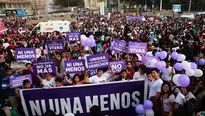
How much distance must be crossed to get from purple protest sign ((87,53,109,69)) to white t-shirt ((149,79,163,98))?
1.64 m

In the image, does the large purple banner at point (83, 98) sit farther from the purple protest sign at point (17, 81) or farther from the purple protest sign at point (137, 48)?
the purple protest sign at point (137, 48)

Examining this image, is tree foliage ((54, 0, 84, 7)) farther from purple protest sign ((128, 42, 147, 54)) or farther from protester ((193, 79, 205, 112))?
protester ((193, 79, 205, 112))

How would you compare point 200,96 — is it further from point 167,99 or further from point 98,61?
point 98,61

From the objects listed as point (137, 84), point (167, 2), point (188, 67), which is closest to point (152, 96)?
point (137, 84)

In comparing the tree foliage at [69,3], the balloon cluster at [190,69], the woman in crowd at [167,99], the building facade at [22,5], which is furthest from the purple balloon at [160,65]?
the tree foliage at [69,3]

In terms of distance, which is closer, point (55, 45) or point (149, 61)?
point (149, 61)

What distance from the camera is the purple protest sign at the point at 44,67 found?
19.1 feet

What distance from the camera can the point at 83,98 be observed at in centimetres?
497

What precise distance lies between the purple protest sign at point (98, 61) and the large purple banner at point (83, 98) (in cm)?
112

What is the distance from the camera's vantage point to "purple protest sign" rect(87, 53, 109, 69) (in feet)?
19.6

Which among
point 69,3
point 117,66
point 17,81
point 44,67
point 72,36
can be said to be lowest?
point 17,81

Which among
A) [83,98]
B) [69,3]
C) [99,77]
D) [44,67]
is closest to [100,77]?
[99,77]

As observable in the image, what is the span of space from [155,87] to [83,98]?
1533 millimetres

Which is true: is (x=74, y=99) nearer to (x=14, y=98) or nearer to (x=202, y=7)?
(x=14, y=98)
